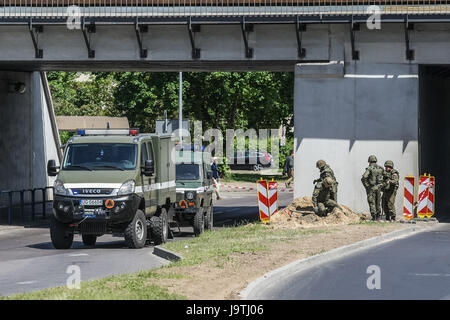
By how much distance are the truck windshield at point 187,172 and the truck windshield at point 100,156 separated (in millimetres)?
4503

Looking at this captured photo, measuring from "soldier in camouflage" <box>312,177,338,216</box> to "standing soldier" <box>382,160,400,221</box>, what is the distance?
1.70m

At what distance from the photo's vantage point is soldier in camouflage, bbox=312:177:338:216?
88.1 ft

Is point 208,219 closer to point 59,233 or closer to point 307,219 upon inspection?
point 307,219

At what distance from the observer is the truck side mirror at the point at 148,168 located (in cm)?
2247

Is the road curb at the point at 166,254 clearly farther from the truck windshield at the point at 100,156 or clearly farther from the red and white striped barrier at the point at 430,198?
the red and white striped barrier at the point at 430,198

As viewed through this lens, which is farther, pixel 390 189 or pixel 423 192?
pixel 423 192

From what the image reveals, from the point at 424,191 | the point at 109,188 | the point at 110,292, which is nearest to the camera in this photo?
the point at 110,292

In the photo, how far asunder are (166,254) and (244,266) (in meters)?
3.49

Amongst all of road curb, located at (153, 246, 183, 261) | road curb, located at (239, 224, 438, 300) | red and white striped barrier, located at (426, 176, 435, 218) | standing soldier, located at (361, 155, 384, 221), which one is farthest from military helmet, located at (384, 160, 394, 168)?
road curb, located at (153, 246, 183, 261)

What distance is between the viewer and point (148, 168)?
22.5 m

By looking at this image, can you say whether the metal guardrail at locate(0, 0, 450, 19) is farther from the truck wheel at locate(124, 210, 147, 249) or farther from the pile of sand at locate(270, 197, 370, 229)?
the truck wheel at locate(124, 210, 147, 249)

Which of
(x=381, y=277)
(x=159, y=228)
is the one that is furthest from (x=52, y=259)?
(x=381, y=277)

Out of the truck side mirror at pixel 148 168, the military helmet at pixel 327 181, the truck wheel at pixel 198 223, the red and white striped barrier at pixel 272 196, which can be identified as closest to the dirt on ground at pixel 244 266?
the military helmet at pixel 327 181
